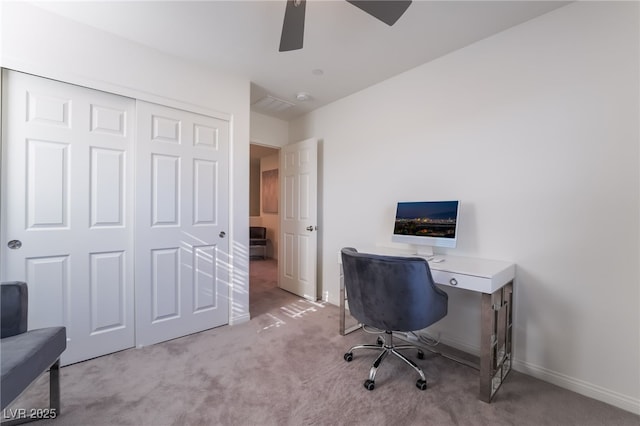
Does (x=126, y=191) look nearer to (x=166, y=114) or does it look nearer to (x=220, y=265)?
(x=166, y=114)

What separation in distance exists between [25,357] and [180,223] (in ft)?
4.51

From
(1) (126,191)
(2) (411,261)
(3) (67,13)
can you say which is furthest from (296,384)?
(3) (67,13)

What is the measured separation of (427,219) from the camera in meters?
2.22

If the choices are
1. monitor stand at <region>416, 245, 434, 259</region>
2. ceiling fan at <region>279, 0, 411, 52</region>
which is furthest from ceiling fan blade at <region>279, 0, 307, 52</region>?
monitor stand at <region>416, 245, 434, 259</region>

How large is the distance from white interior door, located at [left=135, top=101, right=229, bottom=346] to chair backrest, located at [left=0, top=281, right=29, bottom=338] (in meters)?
0.79

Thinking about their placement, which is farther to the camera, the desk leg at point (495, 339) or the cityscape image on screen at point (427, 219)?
the cityscape image on screen at point (427, 219)

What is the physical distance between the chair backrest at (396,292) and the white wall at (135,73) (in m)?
1.51

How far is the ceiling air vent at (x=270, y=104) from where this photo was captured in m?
3.25

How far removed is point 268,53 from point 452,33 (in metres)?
1.48

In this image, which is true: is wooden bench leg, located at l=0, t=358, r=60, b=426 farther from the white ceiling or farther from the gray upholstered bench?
the white ceiling

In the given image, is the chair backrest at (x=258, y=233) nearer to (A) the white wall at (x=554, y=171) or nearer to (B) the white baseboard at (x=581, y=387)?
(A) the white wall at (x=554, y=171)

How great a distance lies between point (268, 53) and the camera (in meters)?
2.32

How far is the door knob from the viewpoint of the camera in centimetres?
179

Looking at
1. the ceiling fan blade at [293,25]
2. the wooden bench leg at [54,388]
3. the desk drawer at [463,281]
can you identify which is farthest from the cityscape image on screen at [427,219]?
the wooden bench leg at [54,388]
